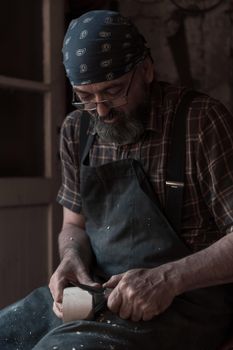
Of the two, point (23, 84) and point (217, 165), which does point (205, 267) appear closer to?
point (217, 165)

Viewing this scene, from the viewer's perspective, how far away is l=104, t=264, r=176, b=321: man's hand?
1.31 metres

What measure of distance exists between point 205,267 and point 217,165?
9.7 inches

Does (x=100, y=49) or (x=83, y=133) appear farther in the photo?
(x=83, y=133)

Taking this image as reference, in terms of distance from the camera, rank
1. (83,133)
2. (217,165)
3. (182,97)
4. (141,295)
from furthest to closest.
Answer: (83,133), (182,97), (217,165), (141,295)

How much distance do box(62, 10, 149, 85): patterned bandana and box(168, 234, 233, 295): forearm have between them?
0.47 meters

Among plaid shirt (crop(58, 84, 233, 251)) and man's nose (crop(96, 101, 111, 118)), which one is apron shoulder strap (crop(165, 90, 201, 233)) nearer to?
plaid shirt (crop(58, 84, 233, 251))

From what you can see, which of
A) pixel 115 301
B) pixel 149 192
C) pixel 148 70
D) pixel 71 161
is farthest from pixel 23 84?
pixel 115 301

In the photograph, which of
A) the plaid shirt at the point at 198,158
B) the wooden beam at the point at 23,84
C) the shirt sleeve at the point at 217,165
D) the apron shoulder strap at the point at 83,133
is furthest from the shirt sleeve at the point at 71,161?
the wooden beam at the point at 23,84

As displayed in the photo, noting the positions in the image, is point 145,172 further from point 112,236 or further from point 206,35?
point 206,35

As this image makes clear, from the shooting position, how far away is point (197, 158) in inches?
58.1

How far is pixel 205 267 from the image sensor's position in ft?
4.50

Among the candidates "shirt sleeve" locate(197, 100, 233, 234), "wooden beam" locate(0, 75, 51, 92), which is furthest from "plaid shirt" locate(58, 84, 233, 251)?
"wooden beam" locate(0, 75, 51, 92)

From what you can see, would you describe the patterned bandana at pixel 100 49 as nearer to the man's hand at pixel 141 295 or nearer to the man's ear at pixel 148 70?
the man's ear at pixel 148 70

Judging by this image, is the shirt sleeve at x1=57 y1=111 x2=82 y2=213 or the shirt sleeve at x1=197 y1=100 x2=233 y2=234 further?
the shirt sleeve at x1=57 y1=111 x2=82 y2=213
